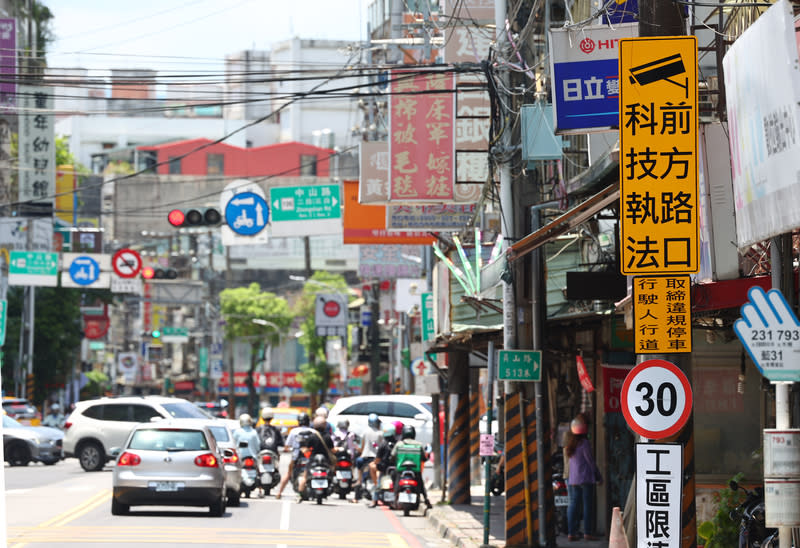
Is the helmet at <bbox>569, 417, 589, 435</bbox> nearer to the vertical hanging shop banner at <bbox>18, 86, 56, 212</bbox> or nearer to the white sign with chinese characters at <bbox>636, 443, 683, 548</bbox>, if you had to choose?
the white sign with chinese characters at <bbox>636, 443, 683, 548</bbox>

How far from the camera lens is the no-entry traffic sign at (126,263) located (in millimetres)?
45625

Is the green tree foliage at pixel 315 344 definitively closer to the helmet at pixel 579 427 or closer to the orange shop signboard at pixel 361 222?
the orange shop signboard at pixel 361 222

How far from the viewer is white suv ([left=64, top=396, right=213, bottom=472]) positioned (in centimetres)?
3578

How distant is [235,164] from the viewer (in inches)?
3939

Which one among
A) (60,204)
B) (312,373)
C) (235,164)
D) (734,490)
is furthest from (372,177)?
(235,164)

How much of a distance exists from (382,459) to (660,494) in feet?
57.7

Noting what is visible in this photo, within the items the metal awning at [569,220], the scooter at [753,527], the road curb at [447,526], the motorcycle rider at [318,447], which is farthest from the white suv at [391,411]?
the scooter at [753,527]

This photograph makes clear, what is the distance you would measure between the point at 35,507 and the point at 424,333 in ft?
34.4

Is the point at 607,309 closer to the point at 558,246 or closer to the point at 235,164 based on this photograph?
the point at 558,246

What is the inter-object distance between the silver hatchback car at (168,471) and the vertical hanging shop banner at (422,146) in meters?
5.32

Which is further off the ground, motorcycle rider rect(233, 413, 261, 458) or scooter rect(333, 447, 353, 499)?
motorcycle rider rect(233, 413, 261, 458)

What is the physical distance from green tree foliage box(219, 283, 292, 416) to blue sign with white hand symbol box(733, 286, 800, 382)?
79.1 m

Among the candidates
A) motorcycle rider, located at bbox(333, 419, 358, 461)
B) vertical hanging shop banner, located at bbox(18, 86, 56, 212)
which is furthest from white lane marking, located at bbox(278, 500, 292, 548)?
vertical hanging shop banner, located at bbox(18, 86, 56, 212)

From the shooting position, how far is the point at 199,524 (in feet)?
67.7
